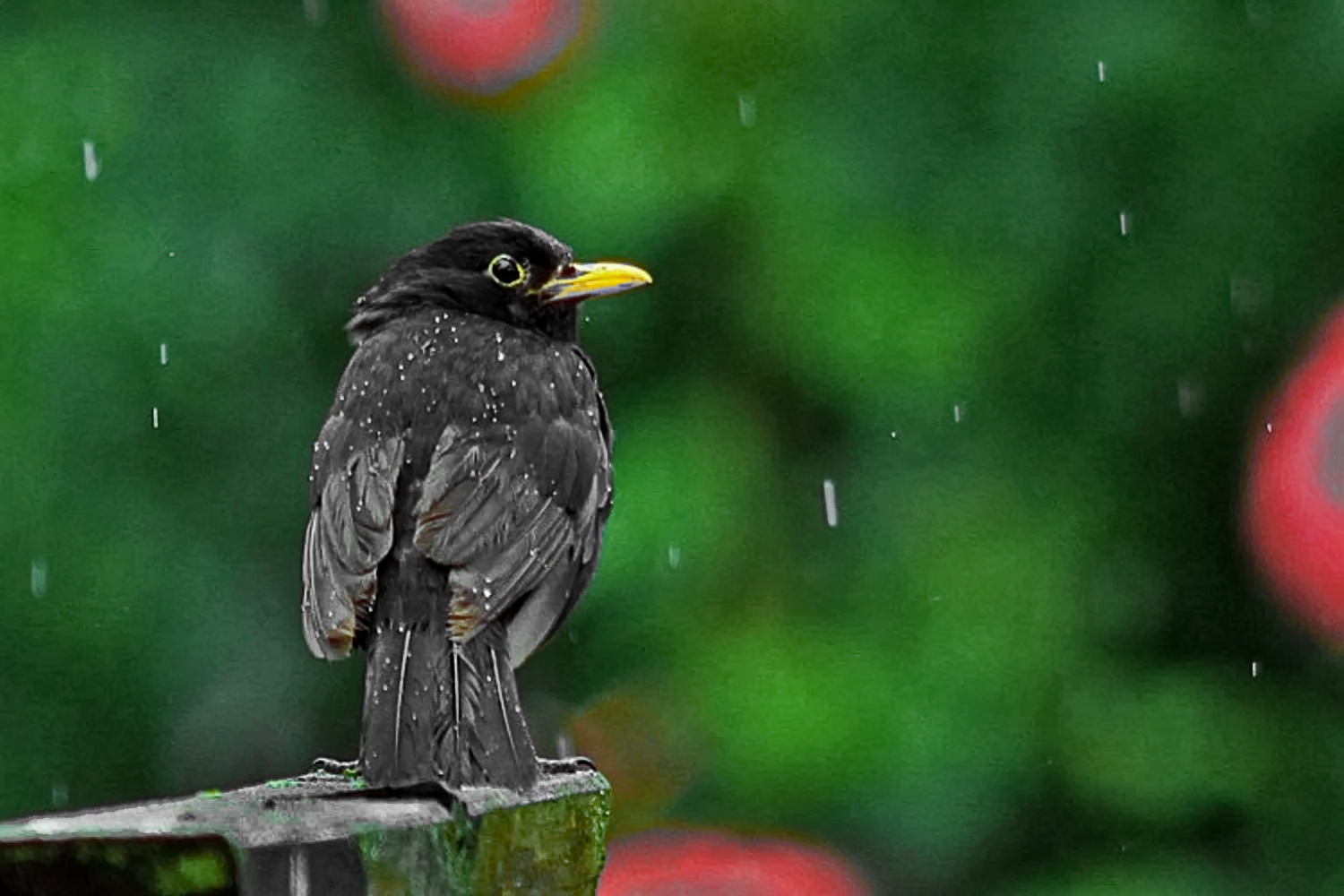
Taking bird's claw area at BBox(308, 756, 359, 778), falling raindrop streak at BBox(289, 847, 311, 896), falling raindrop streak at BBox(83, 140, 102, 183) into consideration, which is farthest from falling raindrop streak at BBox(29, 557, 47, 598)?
falling raindrop streak at BBox(289, 847, 311, 896)

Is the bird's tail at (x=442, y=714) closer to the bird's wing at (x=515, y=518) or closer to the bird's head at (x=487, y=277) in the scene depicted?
the bird's wing at (x=515, y=518)

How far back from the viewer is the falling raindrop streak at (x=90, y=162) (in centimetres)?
525

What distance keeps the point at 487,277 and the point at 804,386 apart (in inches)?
37.5

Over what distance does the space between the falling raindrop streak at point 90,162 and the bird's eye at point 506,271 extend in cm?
116

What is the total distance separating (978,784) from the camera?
16.8ft

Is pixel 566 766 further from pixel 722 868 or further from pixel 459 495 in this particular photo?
pixel 722 868

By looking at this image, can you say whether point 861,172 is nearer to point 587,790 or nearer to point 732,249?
point 732,249

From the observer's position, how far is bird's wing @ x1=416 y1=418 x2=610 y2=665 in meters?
3.81

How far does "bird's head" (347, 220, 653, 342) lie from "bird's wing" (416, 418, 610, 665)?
312 millimetres

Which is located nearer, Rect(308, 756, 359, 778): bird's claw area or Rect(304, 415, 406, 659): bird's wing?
Rect(308, 756, 359, 778): bird's claw area

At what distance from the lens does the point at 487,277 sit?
448 centimetres

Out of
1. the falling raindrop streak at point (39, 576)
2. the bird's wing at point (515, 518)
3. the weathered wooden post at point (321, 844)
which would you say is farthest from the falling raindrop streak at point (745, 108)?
the weathered wooden post at point (321, 844)

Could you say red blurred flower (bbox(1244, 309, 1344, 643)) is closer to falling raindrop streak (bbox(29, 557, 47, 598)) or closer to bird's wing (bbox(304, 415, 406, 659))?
bird's wing (bbox(304, 415, 406, 659))

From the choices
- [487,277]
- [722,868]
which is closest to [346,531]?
[487,277]
